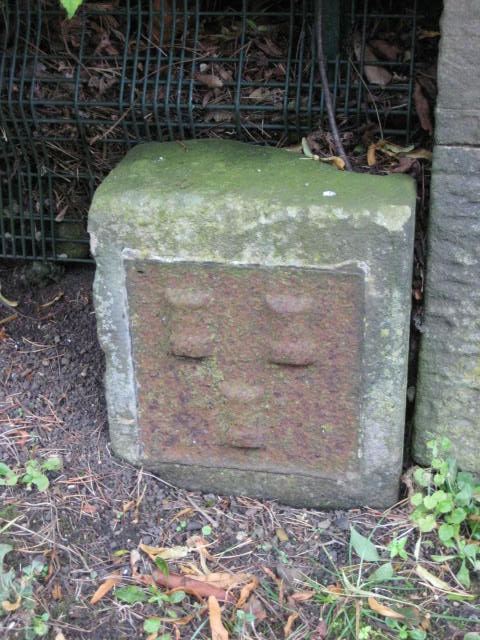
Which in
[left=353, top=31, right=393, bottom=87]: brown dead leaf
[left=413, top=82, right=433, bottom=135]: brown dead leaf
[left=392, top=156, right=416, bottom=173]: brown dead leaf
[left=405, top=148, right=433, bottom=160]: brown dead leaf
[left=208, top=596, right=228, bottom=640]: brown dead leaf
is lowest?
[left=208, top=596, right=228, bottom=640]: brown dead leaf

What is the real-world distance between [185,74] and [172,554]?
1.28m

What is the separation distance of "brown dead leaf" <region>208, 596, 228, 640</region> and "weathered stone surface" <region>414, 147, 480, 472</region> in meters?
0.68

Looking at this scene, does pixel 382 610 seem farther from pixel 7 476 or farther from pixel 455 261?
pixel 7 476

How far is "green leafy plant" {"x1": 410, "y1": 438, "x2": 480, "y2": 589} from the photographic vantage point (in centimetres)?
195

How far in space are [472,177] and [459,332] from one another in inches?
15.1

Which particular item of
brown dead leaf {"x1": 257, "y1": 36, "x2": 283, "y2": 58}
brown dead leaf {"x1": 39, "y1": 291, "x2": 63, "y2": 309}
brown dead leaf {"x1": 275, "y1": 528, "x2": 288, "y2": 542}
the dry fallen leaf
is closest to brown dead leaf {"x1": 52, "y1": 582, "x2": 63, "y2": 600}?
brown dead leaf {"x1": 275, "y1": 528, "x2": 288, "y2": 542}

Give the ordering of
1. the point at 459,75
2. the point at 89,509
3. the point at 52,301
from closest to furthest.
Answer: the point at 459,75
the point at 89,509
the point at 52,301

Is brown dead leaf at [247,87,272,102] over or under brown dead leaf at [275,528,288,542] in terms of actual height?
over

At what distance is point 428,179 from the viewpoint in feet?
6.73

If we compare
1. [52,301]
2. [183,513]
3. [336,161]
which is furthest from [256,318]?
[52,301]

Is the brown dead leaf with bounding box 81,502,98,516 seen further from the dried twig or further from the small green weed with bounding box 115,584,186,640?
the dried twig

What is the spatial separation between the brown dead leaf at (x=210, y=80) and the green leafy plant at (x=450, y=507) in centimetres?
110

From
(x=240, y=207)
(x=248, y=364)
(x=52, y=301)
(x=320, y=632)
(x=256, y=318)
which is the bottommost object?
(x=320, y=632)

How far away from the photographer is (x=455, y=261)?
6.23ft
